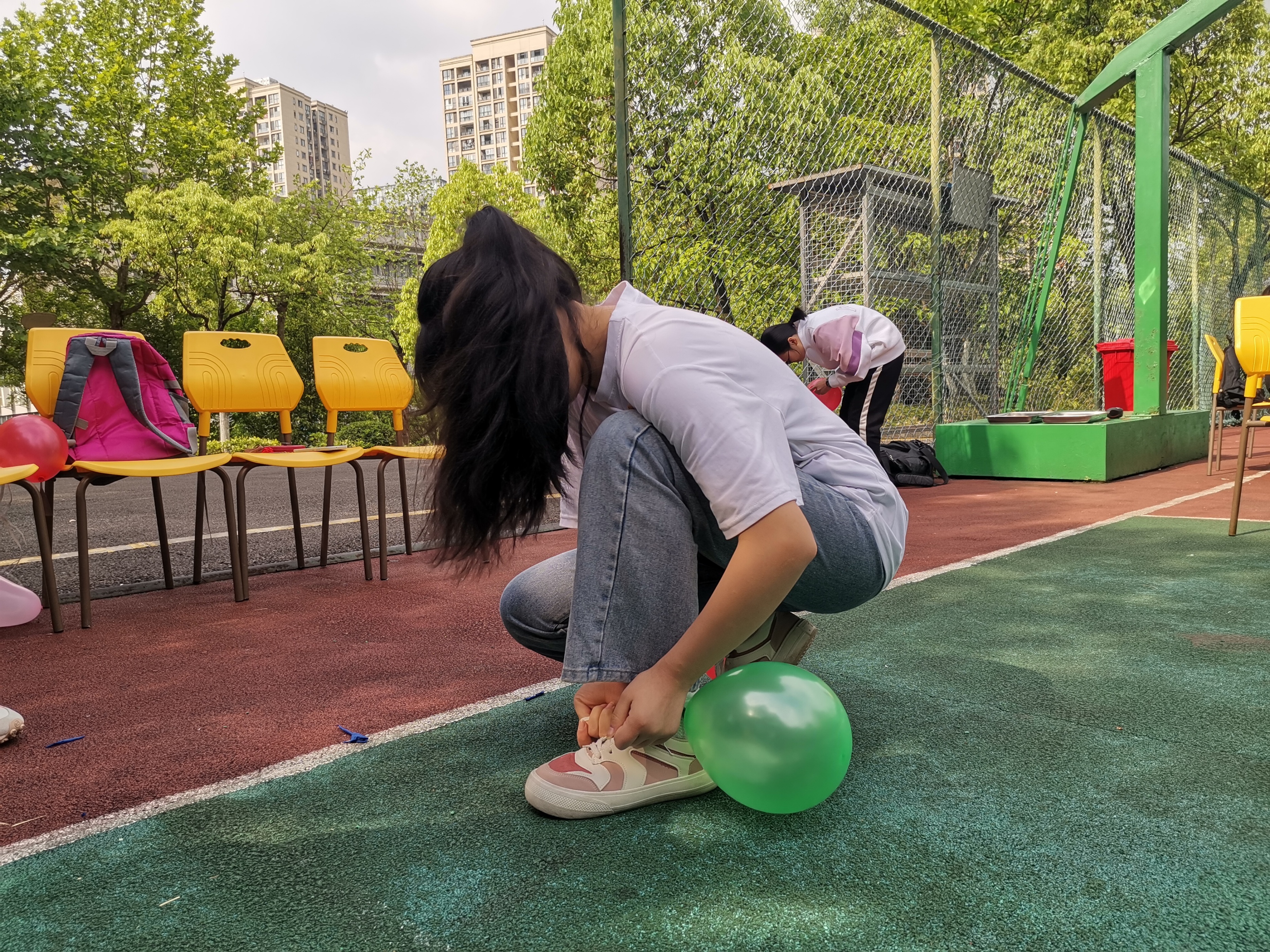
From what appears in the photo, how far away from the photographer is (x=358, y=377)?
4836mm

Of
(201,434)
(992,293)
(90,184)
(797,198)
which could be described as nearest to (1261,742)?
(201,434)

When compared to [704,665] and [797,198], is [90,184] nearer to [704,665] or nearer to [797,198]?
[797,198]

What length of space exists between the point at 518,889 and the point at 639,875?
0.19 meters

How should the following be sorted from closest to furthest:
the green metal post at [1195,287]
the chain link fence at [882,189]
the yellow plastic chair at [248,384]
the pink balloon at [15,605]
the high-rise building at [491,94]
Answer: the pink balloon at [15,605], the yellow plastic chair at [248,384], the chain link fence at [882,189], the green metal post at [1195,287], the high-rise building at [491,94]

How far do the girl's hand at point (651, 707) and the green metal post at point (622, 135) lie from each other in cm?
369

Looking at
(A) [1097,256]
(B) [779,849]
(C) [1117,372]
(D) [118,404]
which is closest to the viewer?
(B) [779,849]

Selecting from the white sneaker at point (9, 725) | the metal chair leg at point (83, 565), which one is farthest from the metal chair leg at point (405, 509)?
the white sneaker at point (9, 725)

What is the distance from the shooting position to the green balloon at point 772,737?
Answer: 148 centimetres

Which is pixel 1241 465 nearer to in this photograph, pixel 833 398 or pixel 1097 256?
pixel 833 398

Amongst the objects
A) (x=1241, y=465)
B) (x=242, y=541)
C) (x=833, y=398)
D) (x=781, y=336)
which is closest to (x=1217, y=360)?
(x=833, y=398)

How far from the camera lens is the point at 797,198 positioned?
6.46 m

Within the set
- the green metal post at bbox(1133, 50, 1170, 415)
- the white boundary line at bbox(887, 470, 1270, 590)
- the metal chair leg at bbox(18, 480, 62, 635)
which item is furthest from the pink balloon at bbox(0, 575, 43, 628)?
the green metal post at bbox(1133, 50, 1170, 415)

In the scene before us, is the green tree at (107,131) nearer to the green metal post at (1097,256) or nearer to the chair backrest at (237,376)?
the chair backrest at (237,376)

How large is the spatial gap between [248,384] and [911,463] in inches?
199
